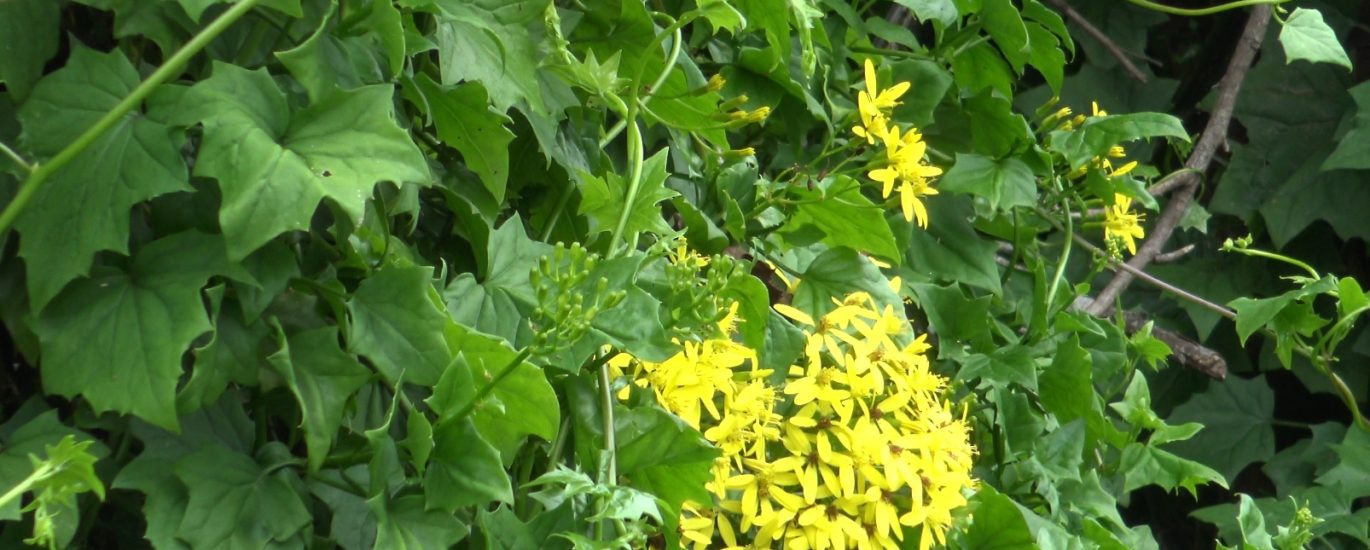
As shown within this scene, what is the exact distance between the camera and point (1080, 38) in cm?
247

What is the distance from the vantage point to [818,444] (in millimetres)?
→ 1089

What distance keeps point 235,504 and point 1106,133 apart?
1.08m

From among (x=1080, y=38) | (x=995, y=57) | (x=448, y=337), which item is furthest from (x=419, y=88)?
(x=1080, y=38)

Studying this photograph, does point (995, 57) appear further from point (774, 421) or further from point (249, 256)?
point (249, 256)

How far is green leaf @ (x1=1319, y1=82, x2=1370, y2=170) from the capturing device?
7.47ft

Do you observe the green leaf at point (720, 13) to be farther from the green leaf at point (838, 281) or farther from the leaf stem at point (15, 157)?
the leaf stem at point (15, 157)

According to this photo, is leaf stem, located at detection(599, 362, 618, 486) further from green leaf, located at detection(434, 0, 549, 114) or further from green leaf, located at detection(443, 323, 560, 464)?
green leaf, located at detection(434, 0, 549, 114)

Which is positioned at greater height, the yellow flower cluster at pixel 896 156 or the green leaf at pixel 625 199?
the green leaf at pixel 625 199

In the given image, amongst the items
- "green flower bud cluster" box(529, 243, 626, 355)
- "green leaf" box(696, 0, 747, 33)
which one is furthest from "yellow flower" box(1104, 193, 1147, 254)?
"green flower bud cluster" box(529, 243, 626, 355)

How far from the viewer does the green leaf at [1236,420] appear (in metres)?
2.44

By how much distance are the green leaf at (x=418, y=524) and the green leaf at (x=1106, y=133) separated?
95 cm

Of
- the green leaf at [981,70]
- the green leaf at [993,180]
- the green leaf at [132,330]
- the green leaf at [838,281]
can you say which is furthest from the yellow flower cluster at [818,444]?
the green leaf at [981,70]

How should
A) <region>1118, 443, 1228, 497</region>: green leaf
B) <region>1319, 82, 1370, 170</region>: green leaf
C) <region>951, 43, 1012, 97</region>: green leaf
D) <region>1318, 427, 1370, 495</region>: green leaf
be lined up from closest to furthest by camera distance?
<region>1118, 443, 1228, 497</region>: green leaf
<region>951, 43, 1012, 97</region>: green leaf
<region>1318, 427, 1370, 495</region>: green leaf
<region>1319, 82, 1370, 170</region>: green leaf

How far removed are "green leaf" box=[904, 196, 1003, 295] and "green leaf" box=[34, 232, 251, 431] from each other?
92cm
